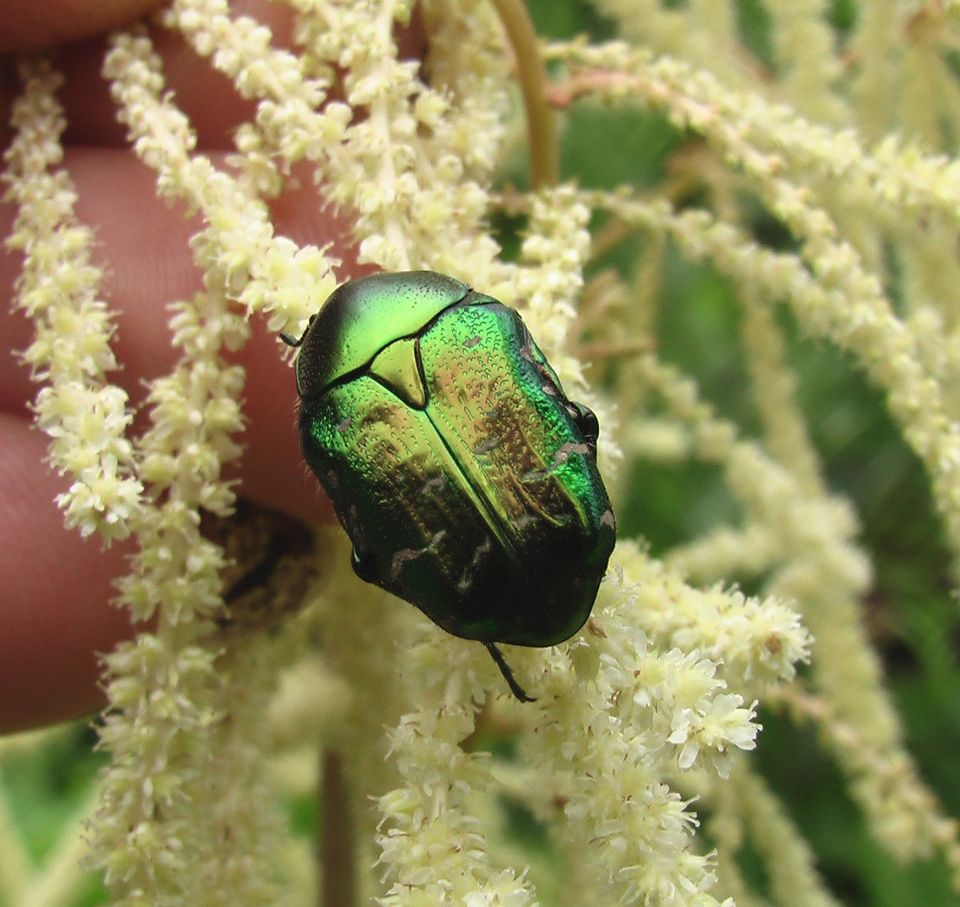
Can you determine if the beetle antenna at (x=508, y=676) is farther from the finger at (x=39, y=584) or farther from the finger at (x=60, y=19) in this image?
the finger at (x=60, y=19)

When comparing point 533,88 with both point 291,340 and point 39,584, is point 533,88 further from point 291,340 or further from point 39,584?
point 39,584

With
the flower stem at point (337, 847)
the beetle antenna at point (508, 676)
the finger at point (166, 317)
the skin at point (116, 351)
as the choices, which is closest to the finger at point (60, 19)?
the skin at point (116, 351)

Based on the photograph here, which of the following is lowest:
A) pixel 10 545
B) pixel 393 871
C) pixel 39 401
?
pixel 10 545

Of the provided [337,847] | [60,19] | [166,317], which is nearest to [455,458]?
[166,317]

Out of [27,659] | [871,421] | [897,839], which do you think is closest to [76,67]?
[27,659]

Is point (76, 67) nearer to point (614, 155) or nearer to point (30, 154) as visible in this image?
point (30, 154)
